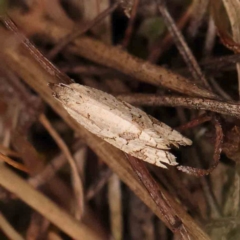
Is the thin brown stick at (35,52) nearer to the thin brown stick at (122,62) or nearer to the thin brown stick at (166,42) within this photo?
the thin brown stick at (122,62)

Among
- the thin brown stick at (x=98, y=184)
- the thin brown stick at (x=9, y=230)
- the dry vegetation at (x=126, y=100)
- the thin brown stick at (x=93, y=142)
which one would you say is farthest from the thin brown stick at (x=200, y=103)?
the thin brown stick at (x=9, y=230)

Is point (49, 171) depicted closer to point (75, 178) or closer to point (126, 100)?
point (75, 178)

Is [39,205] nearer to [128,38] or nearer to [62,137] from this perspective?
[62,137]

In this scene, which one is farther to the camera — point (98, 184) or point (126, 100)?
point (98, 184)

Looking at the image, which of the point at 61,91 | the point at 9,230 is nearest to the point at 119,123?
the point at 61,91

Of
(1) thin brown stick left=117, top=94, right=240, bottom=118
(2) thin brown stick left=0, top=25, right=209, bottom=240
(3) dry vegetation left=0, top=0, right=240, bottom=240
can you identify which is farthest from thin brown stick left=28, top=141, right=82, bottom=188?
(1) thin brown stick left=117, top=94, right=240, bottom=118
